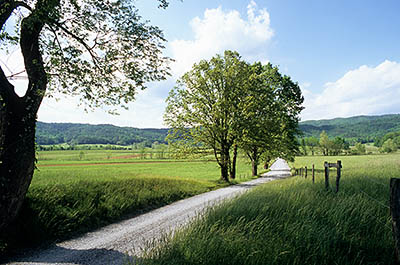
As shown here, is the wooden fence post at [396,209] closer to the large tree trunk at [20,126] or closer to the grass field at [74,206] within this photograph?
the grass field at [74,206]

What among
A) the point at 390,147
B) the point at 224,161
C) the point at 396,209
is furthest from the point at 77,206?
the point at 390,147

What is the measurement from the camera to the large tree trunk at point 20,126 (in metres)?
6.18

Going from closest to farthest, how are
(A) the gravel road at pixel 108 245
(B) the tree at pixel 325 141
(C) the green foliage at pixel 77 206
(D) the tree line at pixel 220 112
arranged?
(A) the gravel road at pixel 108 245
(C) the green foliage at pixel 77 206
(D) the tree line at pixel 220 112
(B) the tree at pixel 325 141

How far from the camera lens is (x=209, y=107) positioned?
24.7m

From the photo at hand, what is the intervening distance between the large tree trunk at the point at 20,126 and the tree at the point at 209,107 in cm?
1774

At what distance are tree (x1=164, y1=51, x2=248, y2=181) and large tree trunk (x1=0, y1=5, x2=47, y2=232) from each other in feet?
58.2

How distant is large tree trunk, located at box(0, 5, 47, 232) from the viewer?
6.18 meters

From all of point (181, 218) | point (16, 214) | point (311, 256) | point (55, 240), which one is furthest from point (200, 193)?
point (311, 256)

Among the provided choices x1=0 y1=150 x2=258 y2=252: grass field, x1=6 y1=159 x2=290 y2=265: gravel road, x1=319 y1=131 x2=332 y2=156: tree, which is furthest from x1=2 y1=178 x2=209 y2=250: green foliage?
x1=319 y1=131 x2=332 y2=156: tree

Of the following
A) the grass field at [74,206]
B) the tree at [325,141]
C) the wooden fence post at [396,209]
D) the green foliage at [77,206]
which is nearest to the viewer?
the wooden fence post at [396,209]

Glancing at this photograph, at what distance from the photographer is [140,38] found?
827 centimetres

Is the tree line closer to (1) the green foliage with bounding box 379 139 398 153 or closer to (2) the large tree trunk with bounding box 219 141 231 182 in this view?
(2) the large tree trunk with bounding box 219 141 231 182

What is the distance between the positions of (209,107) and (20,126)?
1933cm

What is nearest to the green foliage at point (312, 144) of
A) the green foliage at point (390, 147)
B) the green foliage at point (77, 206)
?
the green foliage at point (390, 147)
